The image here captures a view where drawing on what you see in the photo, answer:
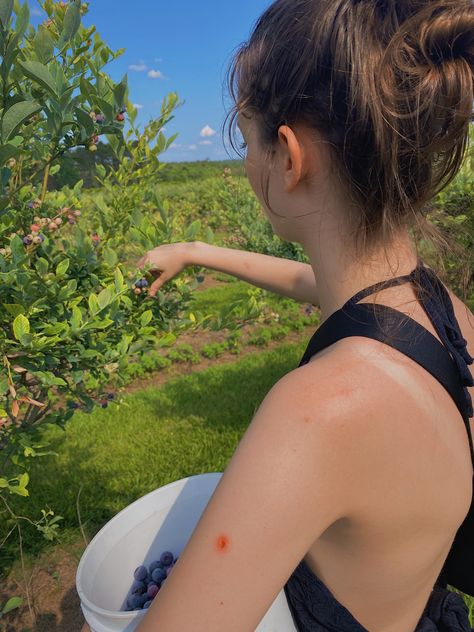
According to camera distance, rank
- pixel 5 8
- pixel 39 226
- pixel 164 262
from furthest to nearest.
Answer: pixel 164 262 → pixel 39 226 → pixel 5 8

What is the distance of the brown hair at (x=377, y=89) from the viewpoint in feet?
2.87

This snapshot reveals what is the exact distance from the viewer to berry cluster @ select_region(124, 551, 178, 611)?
4.75ft

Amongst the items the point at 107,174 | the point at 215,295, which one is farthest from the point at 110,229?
the point at 215,295

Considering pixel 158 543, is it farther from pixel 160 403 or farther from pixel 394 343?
pixel 160 403

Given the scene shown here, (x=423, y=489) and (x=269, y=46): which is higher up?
(x=269, y=46)

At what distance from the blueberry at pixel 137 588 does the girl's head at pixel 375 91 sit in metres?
1.22


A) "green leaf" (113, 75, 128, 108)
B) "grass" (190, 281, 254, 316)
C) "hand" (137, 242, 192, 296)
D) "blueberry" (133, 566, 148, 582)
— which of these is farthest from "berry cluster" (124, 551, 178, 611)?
"grass" (190, 281, 254, 316)

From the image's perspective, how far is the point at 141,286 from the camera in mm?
1588

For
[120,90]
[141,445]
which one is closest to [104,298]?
[120,90]

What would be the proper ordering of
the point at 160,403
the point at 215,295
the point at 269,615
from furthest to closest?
the point at 215,295, the point at 160,403, the point at 269,615

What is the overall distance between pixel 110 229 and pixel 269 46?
1.15m

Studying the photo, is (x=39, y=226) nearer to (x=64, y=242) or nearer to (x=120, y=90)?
(x=64, y=242)

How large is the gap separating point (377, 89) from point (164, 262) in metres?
0.94

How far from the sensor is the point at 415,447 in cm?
84
